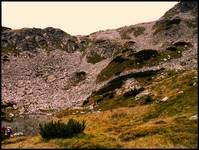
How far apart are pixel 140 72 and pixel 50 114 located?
2657cm

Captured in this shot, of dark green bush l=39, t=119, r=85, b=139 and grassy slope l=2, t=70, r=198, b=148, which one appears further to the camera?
dark green bush l=39, t=119, r=85, b=139

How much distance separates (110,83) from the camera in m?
103

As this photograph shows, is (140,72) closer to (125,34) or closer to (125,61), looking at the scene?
(125,61)

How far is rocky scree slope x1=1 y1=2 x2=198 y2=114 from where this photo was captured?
106562mm

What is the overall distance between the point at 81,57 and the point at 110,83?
43.6m

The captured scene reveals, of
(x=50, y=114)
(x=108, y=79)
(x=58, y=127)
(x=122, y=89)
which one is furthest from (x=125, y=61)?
(x=58, y=127)

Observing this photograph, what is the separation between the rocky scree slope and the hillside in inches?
10.8

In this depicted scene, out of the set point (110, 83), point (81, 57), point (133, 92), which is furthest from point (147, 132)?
point (81, 57)

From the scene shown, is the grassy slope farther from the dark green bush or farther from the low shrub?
the low shrub

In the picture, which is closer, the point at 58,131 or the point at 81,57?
the point at 58,131

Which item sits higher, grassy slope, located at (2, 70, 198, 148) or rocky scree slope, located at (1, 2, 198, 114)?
rocky scree slope, located at (1, 2, 198, 114)

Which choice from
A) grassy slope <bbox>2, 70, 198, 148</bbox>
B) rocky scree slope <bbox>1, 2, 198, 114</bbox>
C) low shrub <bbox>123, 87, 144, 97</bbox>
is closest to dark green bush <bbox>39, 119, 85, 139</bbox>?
grassy slope <bbox>2, 70, 198, 148</bbox>

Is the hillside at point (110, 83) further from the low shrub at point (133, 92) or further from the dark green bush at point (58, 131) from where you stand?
the dark green bush at point (58, 131)

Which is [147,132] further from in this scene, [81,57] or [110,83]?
[81,57]
